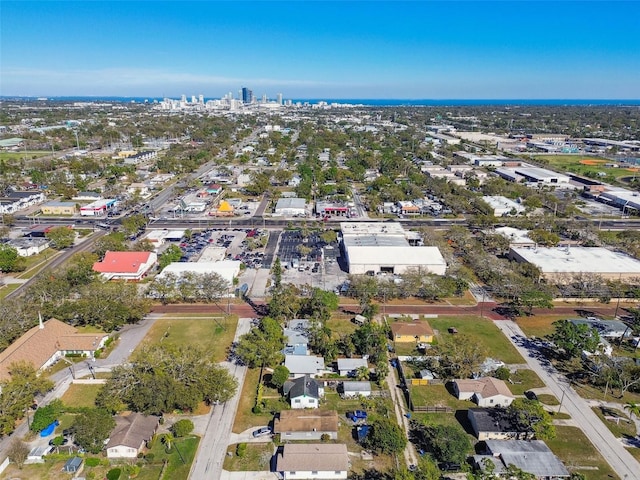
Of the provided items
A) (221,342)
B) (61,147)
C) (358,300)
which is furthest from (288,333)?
(61,147)

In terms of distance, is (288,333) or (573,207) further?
(573,207)

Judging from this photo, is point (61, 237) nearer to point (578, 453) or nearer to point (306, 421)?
point (306, 421)

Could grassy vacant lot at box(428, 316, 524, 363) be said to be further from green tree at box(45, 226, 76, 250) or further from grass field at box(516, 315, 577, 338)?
green tree at box(45, 226, 76, 250)

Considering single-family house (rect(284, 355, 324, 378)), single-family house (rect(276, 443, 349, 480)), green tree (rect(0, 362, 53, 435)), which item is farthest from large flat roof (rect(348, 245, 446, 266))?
green tree (rect(0, 362, 53, 435))

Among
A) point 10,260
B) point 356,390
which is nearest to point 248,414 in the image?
point 356,390

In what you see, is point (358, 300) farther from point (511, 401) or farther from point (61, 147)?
point (61, 147)

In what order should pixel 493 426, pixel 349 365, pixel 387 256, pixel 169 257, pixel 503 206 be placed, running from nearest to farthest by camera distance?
pixel 493 426 < pixel 349 365 < pixel 169 257 < pixel 387 256 < pixel 503 206

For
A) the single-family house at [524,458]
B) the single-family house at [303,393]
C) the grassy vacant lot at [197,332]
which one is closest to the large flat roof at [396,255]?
the grassy vacant lot at [197,332]
